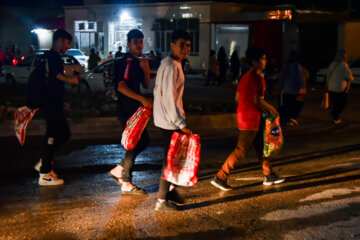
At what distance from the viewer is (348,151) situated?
8.98 meters

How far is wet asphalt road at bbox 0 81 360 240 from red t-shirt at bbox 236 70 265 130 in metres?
0.82

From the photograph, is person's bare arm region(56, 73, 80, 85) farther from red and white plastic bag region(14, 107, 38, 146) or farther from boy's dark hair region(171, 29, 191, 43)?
boy's dark hair region(171, 29, 191, 43)

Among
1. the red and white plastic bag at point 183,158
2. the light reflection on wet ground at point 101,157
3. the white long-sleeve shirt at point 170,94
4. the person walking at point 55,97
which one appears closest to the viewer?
the white long-sleeve shirt at point 170,94

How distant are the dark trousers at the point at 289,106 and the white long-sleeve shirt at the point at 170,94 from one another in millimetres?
6954

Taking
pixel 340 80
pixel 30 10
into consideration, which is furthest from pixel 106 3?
pixel 340 80

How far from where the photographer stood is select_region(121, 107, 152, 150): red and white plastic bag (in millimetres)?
5969

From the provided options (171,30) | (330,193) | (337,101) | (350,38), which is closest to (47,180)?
(330,193)

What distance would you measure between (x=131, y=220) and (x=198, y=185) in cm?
158

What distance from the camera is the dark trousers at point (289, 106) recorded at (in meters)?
11.9

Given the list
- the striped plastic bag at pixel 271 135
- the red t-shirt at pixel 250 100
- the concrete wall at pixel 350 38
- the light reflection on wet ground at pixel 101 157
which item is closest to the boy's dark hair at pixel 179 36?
the red t-shirt at pixel 250 100

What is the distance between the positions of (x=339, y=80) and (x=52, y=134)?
23.9 ft

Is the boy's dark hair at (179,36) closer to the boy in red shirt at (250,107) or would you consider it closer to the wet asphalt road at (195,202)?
the boy in red shirt at (250,107)

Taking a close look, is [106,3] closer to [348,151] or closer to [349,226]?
[348,151]

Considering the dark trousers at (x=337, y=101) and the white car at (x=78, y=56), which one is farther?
the white car at (x=78, y=56)
